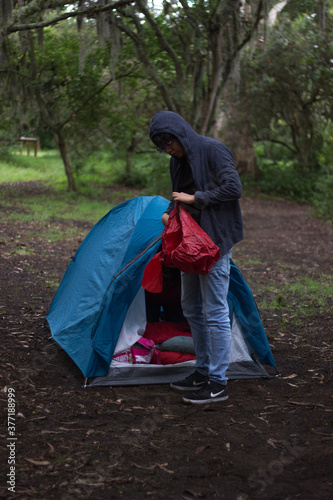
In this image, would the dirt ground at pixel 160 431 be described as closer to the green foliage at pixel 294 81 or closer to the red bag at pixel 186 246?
the red bag at pixel 186 246

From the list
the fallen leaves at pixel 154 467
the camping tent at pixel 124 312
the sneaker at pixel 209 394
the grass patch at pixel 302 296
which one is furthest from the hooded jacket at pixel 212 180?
the grass patch at pixel 302 296

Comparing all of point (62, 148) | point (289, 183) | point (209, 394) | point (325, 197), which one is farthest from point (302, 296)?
point (289, 183)

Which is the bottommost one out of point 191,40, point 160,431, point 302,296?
point 302,296

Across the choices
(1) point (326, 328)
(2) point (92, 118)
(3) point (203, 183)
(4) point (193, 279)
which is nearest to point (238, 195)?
(3) point (203, 183)

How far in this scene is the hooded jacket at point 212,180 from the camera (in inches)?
133

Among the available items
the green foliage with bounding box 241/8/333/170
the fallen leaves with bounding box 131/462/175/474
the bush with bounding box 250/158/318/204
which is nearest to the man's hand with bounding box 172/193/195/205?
the fallen leaves with bounding box 131/462/175/474

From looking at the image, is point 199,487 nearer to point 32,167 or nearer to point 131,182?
point 131,182

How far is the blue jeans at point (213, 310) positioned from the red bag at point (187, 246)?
15 cm

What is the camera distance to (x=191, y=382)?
152 inches

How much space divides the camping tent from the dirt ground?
0.15 meters

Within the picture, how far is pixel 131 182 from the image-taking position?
19.8 m

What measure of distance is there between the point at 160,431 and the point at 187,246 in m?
1.09

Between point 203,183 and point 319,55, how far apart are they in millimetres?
14380

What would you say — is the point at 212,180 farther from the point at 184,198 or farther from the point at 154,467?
the point at 154,467
